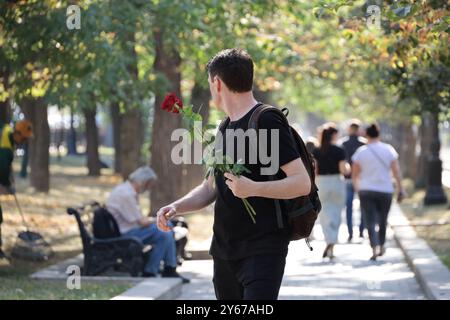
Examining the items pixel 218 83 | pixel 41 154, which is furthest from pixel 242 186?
pixel 41 154

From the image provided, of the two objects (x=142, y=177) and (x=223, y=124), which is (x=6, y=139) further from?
(x=223, y=124)

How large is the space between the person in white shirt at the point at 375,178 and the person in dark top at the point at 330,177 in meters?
0.66

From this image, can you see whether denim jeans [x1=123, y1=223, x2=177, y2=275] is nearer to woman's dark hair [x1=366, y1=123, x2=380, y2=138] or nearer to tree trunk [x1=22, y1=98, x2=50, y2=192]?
woman's dark hair [x1=366, y1=123, x2=380, y2=138]

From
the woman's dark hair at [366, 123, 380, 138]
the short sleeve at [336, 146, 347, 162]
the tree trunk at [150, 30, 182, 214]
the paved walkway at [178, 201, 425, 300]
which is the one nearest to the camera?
the paved walkway at [178, 201, 425, 300]

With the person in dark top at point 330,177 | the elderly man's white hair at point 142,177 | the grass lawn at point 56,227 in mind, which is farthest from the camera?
the person in dark top at point 330,177

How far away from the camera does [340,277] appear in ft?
42.6

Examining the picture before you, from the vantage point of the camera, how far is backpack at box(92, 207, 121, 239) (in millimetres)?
12719

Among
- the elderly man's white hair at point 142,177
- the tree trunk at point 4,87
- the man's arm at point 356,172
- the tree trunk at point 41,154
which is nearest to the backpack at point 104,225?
the elderly man's white hair at point 142,177

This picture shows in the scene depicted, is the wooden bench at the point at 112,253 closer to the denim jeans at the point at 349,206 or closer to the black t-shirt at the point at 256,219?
the denim jeans at the point at 349,206

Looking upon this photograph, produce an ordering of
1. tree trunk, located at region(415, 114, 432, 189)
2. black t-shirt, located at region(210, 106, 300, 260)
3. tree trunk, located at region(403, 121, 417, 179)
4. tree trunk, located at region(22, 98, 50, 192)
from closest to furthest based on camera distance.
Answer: black t-shirt, located at region(210, 106, 300, 260)
tree trunk, located at region(22, 98, 50, 192)
tree trunk, located at region(415, 114, 432, 189)
tree trunk, located at region(403, 121, 417, 179)

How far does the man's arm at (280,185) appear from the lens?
519 cm

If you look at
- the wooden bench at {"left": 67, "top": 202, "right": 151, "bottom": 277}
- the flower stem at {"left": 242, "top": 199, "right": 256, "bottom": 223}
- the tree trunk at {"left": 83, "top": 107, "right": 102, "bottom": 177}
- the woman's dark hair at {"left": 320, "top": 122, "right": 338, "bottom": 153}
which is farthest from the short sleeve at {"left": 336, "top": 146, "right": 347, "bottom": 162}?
the tree trunk at {"left": 83, "top": 107, "right": 102, "bottom": 177}

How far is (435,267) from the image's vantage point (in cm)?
1250

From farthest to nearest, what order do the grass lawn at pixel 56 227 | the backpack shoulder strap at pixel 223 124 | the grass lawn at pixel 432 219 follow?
1. the grass lawn at pixel 432 219
2. the grass lawn at pixel 56 227
3. the backpack shoulder strap at pixel 223 124
